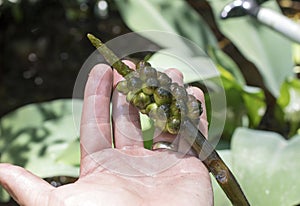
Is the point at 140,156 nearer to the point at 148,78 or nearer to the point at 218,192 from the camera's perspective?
the point at 148,78

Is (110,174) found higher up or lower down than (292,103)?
higher up

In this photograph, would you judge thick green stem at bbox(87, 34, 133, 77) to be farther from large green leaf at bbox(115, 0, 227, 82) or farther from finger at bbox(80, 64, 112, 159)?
large green leaf at bbox(115, 0, 227, 82)

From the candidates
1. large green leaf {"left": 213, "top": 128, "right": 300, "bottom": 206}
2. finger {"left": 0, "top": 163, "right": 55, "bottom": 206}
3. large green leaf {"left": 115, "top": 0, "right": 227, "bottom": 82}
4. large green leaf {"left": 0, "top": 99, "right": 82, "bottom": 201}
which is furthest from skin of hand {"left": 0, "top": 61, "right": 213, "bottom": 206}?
large green leaf {"left": 115, "top": 0, "right": 227, "bottom": 82}

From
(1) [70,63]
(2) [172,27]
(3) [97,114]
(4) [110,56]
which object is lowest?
(1) [70,63]

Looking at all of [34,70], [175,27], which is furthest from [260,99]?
[34,70]

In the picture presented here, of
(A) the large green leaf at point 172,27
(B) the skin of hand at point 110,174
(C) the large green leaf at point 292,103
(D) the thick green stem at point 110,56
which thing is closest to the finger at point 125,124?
(B) the skin of hand at point 110,174

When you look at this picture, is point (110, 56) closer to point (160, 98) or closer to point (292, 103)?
point (160, 98)

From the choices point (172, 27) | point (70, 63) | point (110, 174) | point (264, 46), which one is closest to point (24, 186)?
point (110, 174)
